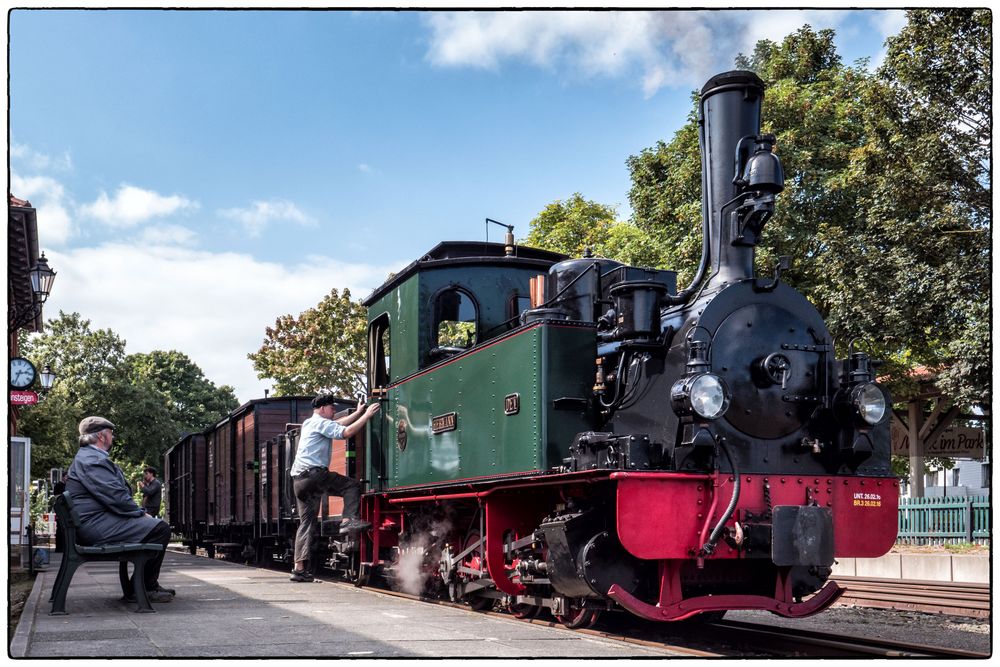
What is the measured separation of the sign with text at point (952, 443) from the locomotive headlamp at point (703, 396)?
1996cm

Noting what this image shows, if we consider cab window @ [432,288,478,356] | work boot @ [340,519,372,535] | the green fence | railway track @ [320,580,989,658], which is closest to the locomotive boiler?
railway track @ [320,580,989,658]

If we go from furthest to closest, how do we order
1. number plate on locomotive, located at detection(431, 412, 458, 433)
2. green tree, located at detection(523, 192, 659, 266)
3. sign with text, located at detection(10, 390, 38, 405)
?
green tree, located at detection(523, 192, 659, 266) < sign with text, located at detection(10, 390, 38, 405) < number plate on locomotive, located at detection(431, 412, 458, 433)

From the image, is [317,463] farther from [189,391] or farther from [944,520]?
[189,391]

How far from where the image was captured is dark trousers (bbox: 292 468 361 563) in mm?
10352

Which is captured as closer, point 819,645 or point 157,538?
point 819,645

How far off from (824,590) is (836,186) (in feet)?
42.6

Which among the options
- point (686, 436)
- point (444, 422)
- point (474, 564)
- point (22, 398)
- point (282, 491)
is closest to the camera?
point (686, 436)

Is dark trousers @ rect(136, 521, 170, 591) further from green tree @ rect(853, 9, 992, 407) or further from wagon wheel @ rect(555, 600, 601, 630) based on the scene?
green tree @ rect(853, 9, 992, 407)

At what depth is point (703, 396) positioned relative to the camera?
6434 millimetres

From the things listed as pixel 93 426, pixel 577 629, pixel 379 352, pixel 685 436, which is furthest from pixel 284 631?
pixel 379 352

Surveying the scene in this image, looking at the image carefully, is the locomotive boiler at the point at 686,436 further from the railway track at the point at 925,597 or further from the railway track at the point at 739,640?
the railway track at the point at 925,597

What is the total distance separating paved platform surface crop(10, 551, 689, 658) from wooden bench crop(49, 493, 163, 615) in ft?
0.48

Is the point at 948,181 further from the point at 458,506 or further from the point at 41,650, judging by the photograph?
the point at 41,650

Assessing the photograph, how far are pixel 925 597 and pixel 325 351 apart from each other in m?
28.7
